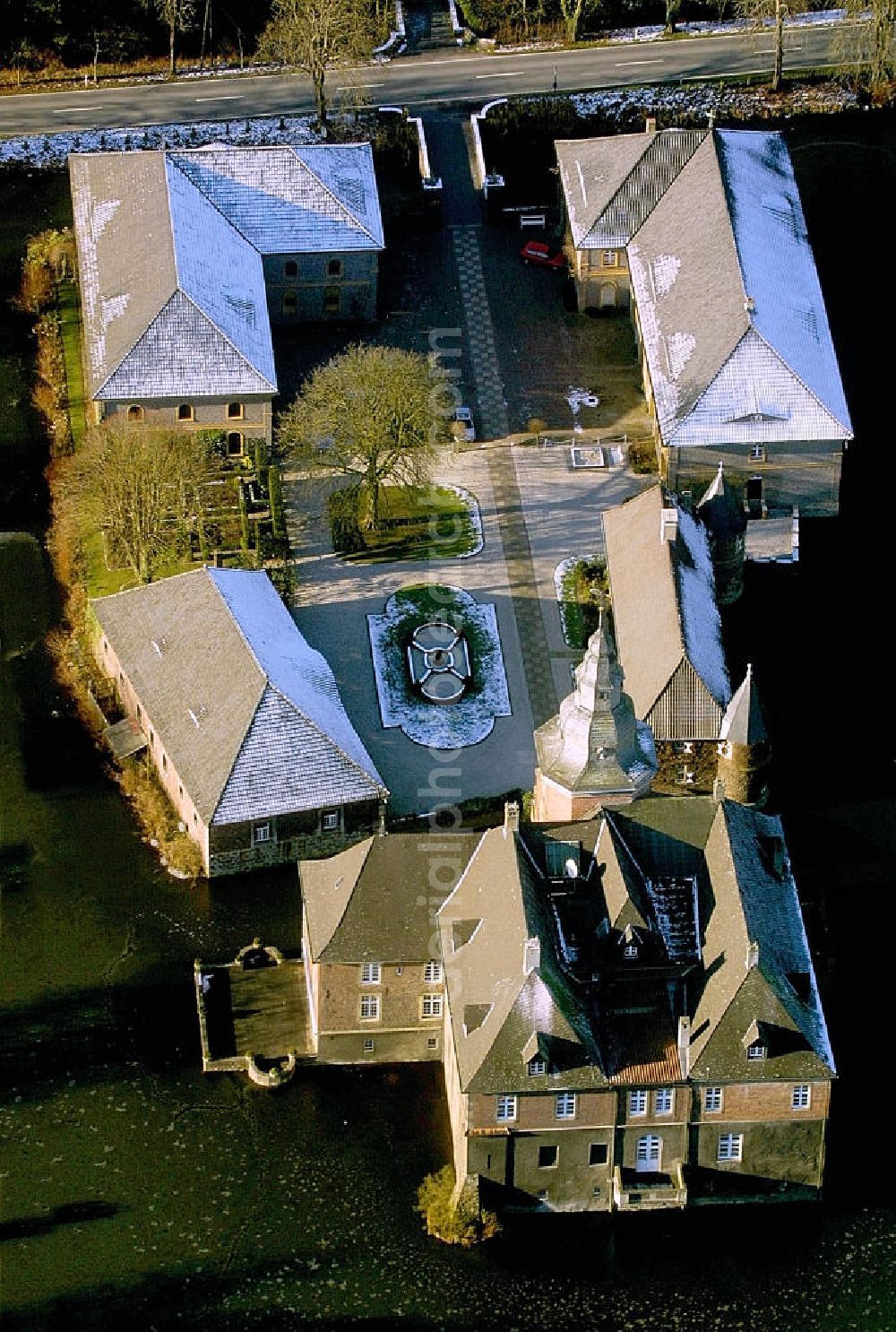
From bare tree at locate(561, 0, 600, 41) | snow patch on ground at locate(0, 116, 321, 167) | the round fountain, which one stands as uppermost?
bare tree at locate(561, 0, 600, 41)

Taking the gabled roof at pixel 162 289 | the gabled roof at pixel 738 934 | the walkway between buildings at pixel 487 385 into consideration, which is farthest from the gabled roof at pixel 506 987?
the gabled roof at pixel 162 289

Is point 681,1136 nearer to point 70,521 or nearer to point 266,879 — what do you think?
point 266,879

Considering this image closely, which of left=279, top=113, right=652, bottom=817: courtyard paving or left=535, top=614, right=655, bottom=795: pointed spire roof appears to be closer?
left=535, top=614, right=655, bottom=795: pointed spire roof

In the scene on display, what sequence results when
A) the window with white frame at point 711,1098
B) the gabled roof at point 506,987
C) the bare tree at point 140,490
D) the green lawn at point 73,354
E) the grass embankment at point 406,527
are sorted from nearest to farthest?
1. the gabled roof at point 506,987
2. the window with white frame at point 711,1098
3. the bare tree at point 140,490
4. the grass embankment at point 406,527
5. the green lawn at point 73,354

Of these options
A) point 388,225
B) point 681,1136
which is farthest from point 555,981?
point 388,225

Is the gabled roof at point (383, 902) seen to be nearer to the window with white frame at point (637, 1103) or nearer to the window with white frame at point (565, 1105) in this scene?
the window with white frame at point (565, 1105)

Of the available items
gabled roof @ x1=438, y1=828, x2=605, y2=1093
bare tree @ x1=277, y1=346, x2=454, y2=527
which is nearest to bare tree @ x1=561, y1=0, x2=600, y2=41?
bare tree @ x1=277, y1=346, x2=454, y2=527

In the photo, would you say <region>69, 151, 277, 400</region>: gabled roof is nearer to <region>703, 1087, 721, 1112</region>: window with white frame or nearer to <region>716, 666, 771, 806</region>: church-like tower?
<region>716, 666, 771, 806</region>: church-like tower
